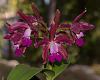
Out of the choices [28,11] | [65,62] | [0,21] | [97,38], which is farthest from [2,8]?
[65,62]

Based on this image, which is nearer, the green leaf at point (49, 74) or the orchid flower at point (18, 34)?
the orchid flower at point (18, 34)

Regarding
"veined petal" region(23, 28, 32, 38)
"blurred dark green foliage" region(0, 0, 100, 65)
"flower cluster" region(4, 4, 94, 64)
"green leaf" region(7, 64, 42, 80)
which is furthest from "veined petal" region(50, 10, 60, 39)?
"blurred dark green foliage" region(0, 0, 100, 65)

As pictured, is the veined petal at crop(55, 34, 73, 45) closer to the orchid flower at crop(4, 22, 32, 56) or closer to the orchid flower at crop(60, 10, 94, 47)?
the orchid flower at crop(60, 10, 94, 47)

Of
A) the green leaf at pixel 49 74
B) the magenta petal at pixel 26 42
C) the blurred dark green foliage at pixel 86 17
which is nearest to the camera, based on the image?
the magenta petal at pixel 26 42

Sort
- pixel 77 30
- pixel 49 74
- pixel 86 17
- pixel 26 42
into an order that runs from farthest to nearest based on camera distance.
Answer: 1. pixel 86 17
2. pixel 49 74
3. pixel 77 30
4. pixel 26 42

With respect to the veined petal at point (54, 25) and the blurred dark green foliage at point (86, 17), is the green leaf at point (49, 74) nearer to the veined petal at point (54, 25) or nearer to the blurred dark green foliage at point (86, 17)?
the veined petal at point (54, 25)

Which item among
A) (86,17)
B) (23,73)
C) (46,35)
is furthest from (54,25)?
(86,17)

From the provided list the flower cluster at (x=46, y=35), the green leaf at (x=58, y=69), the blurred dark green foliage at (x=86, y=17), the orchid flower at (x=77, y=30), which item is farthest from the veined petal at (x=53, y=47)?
the blurred dark green foliage at (x=86, y=17)

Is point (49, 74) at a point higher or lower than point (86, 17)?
lower

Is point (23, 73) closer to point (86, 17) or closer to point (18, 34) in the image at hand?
point (18, 34)
